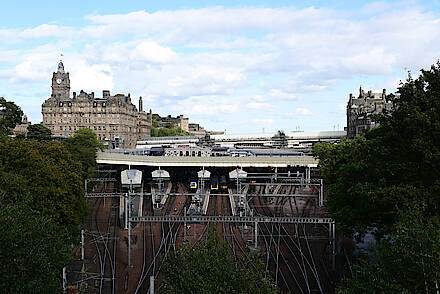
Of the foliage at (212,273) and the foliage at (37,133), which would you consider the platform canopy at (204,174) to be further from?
the foliage at (212,273)

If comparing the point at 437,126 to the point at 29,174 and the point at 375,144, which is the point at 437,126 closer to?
the point at 375,144

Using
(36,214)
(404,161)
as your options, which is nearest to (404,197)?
(404,161)

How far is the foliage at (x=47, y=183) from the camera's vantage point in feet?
136

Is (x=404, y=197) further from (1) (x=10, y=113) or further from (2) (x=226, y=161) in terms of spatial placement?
(1) (x=10, y=113)

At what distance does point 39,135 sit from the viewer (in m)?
117

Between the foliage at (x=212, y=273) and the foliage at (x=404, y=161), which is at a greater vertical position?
the foliage at (x=404, y=161)

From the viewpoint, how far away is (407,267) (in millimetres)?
20953

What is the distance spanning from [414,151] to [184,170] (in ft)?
278

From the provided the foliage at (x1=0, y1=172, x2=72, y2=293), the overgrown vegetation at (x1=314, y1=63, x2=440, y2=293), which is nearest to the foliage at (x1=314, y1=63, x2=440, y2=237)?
the overgrown vegetation at (x1=314, y1=63, x2=440, y2=293)

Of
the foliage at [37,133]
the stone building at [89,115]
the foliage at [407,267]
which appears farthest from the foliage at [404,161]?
the stone building at [89,115]

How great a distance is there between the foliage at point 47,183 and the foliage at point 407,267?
2655cm

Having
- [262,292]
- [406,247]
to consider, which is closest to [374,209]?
[406,247]

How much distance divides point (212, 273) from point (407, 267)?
826 centimetres

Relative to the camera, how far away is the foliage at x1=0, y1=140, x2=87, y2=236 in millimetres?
41375
